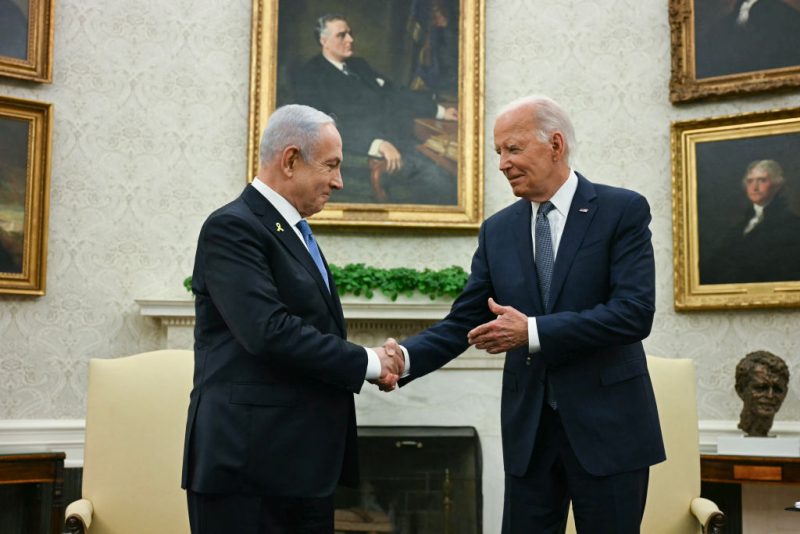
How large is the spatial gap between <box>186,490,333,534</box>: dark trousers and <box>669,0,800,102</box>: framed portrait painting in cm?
418

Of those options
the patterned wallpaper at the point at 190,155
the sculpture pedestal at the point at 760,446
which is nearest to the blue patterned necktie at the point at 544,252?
the sculpture pedestal at the point at 760,446

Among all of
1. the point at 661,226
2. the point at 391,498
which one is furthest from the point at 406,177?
the point at 391,498

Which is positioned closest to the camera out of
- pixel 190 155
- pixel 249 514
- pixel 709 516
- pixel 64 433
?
pixel 249 514

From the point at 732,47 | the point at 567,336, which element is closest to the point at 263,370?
the point at 567,336

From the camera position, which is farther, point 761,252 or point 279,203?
point 761,252

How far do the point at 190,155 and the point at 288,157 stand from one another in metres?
3.18

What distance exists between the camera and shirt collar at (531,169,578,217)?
→ 10.2ft

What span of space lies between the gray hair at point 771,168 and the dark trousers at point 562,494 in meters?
3.33

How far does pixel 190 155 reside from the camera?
5.96 meters

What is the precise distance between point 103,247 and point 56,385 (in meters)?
0.91

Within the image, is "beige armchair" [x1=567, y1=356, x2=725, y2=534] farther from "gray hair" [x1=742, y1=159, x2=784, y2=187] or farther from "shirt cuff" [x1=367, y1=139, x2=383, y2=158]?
"shirt cuff" [x1=367, y1=139, x2=383, y2=158]

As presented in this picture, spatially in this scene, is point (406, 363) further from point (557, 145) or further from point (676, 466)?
point (676, 466)

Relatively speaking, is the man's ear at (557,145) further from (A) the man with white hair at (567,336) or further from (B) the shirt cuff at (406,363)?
(B) the shirt cuff at (406,363)

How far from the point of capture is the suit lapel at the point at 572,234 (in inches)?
116
